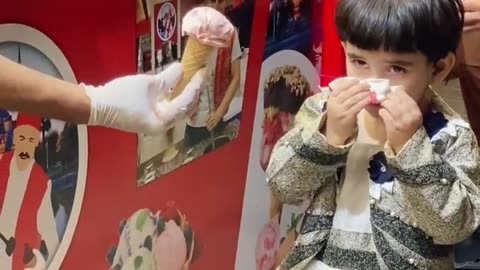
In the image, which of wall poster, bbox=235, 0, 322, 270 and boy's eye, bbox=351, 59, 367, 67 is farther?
wall poster, bbox=235, 0, 322, 270

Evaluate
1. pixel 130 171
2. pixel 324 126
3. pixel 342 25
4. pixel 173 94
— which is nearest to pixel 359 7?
pixel 342 25

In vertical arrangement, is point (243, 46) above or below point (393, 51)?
below

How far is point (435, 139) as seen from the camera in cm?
125

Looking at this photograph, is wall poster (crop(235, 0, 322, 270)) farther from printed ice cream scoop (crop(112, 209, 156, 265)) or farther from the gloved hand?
the gloved hand

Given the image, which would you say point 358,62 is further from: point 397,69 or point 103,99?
point 103,99

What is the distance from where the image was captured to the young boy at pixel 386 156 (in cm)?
120

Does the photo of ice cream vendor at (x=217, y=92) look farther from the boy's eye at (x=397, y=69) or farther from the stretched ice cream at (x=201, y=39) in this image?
the boy's eye at (x=397, y=69)

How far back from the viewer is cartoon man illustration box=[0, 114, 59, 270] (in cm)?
124

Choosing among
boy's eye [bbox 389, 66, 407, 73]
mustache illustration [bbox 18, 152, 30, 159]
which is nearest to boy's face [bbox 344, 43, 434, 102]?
boy's eye [bbox 389, 66, 407, 73]

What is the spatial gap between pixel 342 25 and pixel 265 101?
62cm

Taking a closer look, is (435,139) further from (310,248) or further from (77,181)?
(77,181)

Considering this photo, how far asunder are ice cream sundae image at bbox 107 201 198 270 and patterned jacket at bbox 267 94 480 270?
0.96 feet

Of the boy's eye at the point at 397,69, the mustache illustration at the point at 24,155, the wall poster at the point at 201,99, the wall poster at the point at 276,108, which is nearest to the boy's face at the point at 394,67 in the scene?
the boy's eye at the point at 397,69

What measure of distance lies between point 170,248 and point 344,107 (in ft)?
1.69
